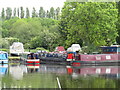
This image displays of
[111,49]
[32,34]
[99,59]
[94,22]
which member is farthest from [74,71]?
[32,34]

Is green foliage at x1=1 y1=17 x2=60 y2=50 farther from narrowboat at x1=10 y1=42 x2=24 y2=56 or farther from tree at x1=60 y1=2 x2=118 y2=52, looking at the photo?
tree at x1=60 y1=2 x2=118 y2=52

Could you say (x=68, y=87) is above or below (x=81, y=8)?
below

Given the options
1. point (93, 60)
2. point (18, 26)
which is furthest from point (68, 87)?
point (18, 26)

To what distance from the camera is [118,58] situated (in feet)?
139

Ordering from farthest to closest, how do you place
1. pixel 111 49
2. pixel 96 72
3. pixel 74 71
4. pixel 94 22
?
pixel 94 22
pixel 111 49
pixel 74 71
pixel 96 72

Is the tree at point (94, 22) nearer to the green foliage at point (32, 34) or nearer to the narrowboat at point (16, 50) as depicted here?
the narrowboat at point (16, 50)

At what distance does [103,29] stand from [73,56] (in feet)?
20.9

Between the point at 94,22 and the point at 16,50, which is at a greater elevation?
the point at 94,22

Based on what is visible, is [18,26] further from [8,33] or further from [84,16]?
[84,16]

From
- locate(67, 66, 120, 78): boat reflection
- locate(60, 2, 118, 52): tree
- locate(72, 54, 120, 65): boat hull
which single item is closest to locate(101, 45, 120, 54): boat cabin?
locate(60, 2, 118, 52): tree

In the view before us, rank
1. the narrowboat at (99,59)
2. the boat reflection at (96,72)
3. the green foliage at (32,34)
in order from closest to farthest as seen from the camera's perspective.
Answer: the boat reflection at (96,72) → the narrowboat at (99,59) → the green foliage at (32,34)

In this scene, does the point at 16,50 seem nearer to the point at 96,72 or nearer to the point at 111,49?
the point at 111,49

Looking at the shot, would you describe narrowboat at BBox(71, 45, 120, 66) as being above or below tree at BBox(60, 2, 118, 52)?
below

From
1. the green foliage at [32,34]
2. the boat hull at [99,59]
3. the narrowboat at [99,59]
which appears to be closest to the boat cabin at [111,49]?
the narrowboat at [99,59]
